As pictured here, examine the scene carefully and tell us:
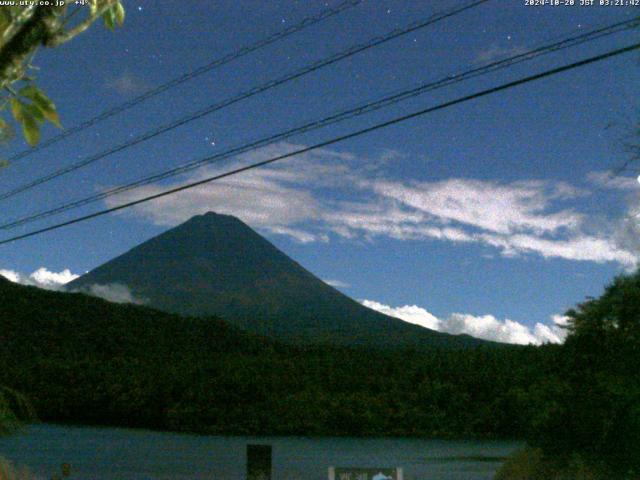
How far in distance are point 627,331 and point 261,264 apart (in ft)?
545

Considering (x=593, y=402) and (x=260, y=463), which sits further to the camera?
(x=593, y=402)

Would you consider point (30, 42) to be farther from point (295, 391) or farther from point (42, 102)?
point (295, 391)

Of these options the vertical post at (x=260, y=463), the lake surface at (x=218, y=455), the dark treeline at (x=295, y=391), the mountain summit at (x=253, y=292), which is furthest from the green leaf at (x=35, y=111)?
the mountain summit at (x=253, y=292)

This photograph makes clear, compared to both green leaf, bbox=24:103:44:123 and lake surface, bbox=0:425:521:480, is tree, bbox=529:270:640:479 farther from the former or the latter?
green leaf, bbox=24:103:44:123

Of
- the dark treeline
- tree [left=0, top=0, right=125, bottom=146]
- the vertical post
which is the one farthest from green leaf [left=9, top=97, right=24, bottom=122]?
the dark treeline

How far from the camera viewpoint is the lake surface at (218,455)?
851 inches

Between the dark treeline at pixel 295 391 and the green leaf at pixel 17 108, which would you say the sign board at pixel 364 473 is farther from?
the dark treeline at pixel 295 391

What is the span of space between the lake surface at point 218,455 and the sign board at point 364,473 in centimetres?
1303

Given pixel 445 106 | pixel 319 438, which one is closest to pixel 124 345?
pixel 319 438

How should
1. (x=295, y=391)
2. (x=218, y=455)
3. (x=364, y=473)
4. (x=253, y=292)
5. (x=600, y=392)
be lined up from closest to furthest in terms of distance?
(x=364, y=473)
(x=600, y=392)
(x=218, y=455)
(x=295, y=391)
(x=253, y=292)

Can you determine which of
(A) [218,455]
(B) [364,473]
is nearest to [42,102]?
(B) [364,473]

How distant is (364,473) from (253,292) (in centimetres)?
14977

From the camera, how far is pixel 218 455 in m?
26.7

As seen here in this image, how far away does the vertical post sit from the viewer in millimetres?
8570
